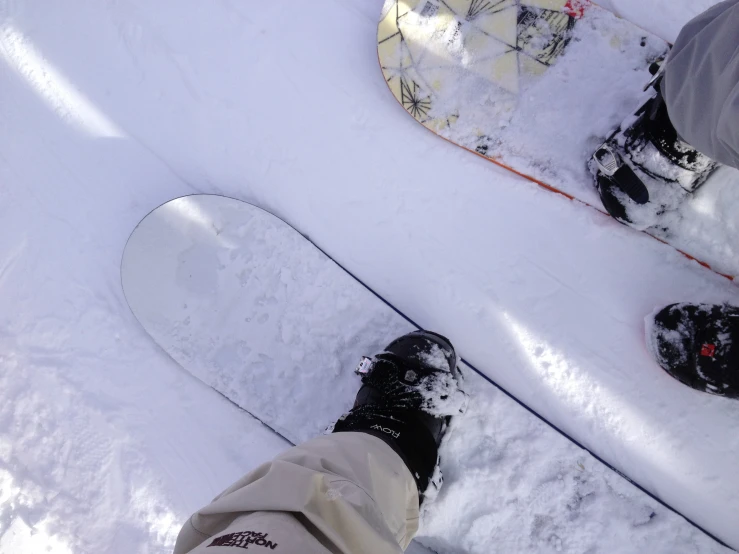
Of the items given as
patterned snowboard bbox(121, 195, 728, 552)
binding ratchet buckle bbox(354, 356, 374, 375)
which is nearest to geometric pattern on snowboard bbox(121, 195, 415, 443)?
patterned snowboard bbox(121, 195, 728, 552)

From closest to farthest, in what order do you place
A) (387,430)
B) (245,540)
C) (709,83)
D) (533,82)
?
(245,540) < (709,83) < (387,430) < (533,82)

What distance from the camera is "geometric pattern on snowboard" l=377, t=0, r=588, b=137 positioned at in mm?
1396

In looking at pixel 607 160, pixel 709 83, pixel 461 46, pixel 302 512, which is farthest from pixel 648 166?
pixel 302 512

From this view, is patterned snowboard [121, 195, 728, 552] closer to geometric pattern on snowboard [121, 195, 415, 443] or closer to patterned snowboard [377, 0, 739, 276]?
geometric pattern on snowboard [121, 195, 415, 443]

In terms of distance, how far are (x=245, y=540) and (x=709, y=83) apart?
1.12 metres

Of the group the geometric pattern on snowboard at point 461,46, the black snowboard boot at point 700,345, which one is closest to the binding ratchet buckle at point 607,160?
the geometric pattern on snowboard at point 461,46

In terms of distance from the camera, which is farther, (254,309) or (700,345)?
(254,309)

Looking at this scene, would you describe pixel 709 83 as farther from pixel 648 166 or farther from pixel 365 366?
pixel 365 366

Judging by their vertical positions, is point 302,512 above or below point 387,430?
above

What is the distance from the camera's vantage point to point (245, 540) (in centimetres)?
68

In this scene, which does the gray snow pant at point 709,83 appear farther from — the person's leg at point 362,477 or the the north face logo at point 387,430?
the the north face logo at point 387,430

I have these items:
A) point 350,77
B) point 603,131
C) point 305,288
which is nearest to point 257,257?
point 305,288

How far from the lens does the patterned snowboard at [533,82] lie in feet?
4.44

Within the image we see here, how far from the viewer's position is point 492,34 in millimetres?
1422
